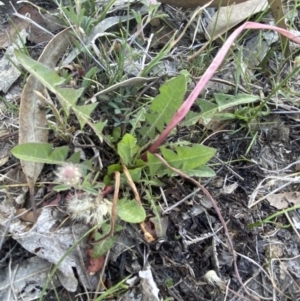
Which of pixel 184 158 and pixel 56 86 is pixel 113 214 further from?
pixel 56 86

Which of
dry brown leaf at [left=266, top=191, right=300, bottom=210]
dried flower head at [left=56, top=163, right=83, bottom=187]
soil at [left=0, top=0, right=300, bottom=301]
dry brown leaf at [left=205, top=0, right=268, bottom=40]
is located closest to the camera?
dried flower head at [left=56, top=163, right=83, bottom=187]

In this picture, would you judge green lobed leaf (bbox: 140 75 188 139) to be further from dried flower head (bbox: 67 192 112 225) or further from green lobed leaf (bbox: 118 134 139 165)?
dried flower head (bbox: 67 192 112 225)

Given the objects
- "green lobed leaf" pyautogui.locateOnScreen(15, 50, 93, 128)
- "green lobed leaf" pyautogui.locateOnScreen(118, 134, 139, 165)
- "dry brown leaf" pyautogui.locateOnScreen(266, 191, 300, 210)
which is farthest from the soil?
"green lobed leaf" pyautogui.locateOnScreen(15, 50, 93, 128)

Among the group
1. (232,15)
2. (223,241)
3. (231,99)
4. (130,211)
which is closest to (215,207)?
(223,241)

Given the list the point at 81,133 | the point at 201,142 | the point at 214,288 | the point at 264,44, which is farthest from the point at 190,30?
the point at 214,288

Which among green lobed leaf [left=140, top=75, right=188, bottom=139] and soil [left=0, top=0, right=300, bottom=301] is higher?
green lobed leaf [left=140, top=75, right=188, bottom=139]

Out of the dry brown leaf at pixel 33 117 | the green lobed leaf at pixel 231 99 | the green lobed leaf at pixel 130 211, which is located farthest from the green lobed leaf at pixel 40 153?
the green lobed leaf at pixel 231 99

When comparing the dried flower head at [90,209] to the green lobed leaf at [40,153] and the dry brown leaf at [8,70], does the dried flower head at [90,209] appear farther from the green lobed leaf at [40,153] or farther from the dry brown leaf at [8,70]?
the dry brown leaf at [8,70]
